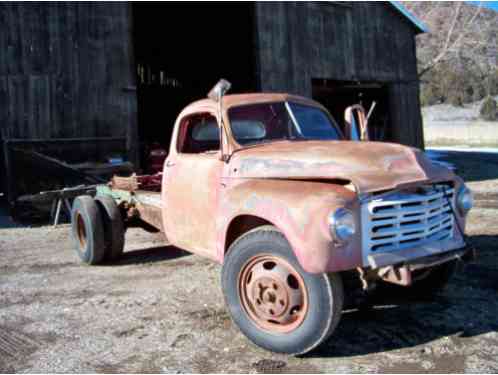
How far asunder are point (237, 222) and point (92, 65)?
9705mm

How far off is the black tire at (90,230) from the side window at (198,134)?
188 centimetres

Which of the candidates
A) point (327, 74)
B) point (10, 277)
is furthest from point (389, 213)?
point (327, 74)

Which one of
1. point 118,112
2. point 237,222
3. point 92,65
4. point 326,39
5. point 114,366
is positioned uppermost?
point 326,39

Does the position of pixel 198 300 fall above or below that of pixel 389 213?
below

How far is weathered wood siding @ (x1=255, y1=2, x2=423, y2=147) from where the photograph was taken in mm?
14625

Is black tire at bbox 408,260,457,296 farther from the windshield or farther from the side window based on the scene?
the side window


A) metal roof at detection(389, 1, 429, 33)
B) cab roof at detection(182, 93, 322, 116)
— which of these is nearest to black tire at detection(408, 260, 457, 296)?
cab roof at detection(182, 93, 322, 116)

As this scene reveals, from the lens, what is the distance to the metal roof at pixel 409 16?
16.8 metres

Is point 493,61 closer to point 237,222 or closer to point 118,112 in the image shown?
point 118,112

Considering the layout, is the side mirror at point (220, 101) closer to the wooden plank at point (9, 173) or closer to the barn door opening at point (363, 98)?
the wooden plank at point (9, 173)

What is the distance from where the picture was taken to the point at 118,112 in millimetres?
12422

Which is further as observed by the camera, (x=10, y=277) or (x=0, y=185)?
(x=0, y=185)

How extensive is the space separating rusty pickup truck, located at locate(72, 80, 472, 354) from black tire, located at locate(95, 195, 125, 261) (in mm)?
1901

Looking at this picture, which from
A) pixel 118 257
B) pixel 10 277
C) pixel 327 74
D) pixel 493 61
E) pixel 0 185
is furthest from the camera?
pixel 493 61
